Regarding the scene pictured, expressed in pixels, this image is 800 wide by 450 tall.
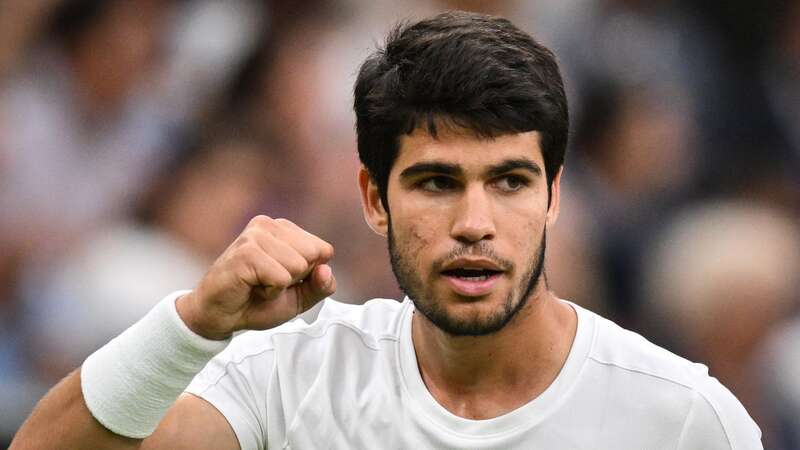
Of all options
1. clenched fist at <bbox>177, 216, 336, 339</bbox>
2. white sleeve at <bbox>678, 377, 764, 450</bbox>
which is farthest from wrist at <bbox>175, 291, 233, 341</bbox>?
white sleeve at <bbox>678, 377, 764, 450</bbox>

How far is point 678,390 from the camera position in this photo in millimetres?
2549

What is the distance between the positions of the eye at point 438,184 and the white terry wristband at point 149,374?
56cm

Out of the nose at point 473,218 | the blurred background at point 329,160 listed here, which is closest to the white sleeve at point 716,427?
the nose at point 473,218

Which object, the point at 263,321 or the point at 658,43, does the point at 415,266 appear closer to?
the point at 263,321

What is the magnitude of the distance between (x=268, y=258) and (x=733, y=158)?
2.72m

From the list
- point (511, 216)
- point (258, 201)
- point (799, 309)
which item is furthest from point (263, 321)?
point (799, 309)

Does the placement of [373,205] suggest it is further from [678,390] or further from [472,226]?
[678,390]

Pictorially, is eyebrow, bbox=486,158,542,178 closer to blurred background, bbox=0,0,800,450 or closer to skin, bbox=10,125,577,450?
skin, bbox=10,125,577,450

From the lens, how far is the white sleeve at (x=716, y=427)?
2463mm

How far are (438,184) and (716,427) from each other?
789 mm

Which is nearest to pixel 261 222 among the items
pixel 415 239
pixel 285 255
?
pixel 285 255

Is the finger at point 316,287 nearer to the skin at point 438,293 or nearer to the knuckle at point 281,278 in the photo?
the skin at point 438,293

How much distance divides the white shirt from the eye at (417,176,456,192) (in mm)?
432

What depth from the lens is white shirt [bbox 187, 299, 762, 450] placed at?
253 centimetres
